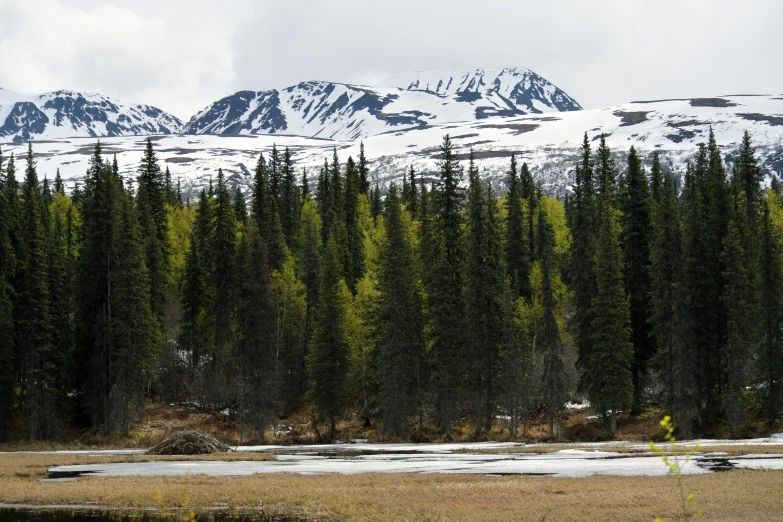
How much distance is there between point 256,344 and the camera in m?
61.1

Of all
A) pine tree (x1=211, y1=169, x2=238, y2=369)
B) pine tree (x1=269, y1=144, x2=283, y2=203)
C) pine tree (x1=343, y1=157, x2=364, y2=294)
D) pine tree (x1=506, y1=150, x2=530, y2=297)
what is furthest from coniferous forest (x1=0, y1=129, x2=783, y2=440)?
pine tree (x1=269, y1=144, x2=283, y2=203)

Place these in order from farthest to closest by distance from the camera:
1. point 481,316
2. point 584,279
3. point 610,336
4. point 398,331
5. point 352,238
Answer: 1. point 352,238
2. point 584,279
3. point 481,316
4. point 398,331
5. point 610,336

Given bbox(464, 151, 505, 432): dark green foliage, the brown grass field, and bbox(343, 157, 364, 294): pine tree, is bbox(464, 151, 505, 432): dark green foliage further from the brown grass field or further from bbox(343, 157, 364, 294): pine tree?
the brown grass field

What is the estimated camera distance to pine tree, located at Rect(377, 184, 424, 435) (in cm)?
5547

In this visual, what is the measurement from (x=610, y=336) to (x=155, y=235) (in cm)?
3693

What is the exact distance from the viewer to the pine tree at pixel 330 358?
58.4 metres

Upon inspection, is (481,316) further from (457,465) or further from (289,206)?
(289,206)

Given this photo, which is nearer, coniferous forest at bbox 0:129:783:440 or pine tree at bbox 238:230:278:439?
coniferous forest at bbox 0:129:783:440

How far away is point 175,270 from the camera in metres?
78.9

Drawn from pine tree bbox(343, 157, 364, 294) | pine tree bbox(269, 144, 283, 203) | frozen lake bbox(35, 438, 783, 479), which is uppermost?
pine tree bbox(269, 144, 283, 203)

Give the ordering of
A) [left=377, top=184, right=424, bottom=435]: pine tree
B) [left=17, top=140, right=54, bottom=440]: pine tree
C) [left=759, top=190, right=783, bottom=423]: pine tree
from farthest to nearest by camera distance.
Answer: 1. [left=377, top=184, right=424, bottom=435]: pine tree
2. [left=17, top=140, right=54, bottom=440]: pine tree
3. [left=759, top=190, right=783, bottom=423]: pine tree

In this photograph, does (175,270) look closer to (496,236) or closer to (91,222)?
(91,222)

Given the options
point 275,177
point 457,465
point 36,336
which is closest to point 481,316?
point 457,465

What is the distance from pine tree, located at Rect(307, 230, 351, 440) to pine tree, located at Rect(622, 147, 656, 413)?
67.3 ft
